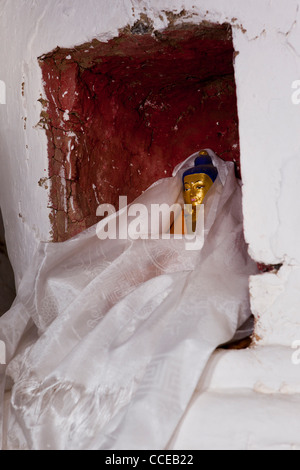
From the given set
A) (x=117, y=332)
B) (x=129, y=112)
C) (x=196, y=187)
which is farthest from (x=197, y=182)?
(x=117, y=332)

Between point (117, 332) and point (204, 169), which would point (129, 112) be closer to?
point (204, 169)

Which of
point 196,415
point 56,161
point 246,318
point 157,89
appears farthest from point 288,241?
point 157,89

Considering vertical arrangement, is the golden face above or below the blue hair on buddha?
below

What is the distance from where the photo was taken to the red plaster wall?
1402mm

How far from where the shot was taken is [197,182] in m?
1.63

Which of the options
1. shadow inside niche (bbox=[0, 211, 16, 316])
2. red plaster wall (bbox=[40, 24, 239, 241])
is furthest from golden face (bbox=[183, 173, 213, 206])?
shadow inside niche (bbox=[0, 211, 16, 316])

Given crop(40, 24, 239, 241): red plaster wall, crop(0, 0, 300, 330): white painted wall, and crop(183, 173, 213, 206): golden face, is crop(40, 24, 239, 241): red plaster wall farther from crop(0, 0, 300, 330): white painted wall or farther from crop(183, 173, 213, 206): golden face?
crop(183, 173, 213, 206): golden face

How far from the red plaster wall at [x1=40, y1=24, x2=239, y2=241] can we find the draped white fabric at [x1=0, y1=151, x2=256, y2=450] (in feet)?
0.87

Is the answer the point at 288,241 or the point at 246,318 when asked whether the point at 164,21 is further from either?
the point at 246,318

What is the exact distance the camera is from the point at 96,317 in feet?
3.95

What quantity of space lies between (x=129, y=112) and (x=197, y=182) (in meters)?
0.40

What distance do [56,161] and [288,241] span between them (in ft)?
2.64

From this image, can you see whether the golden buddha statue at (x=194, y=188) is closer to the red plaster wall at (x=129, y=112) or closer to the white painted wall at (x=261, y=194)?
the red plaster wall at (x=129, y=112)

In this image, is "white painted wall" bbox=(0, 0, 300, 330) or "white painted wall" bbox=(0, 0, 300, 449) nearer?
"white painted wall" bbox=(0, 0, 300, 449)
